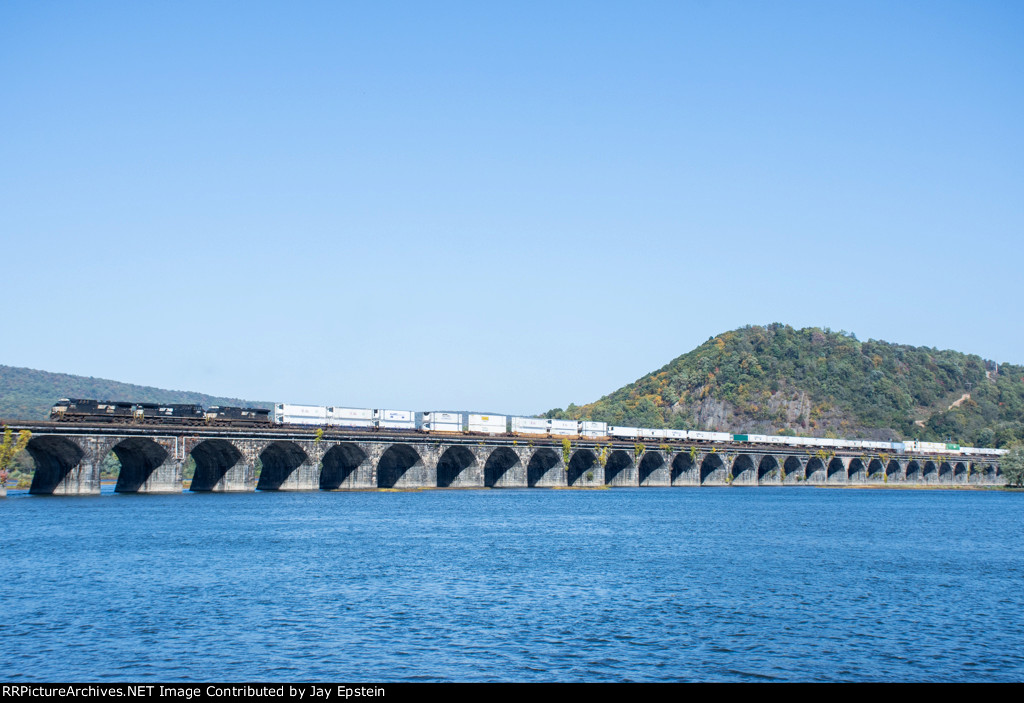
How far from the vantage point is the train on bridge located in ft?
266

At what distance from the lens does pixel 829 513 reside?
294 ft

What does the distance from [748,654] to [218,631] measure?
55.8ft

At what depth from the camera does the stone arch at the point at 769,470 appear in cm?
16375

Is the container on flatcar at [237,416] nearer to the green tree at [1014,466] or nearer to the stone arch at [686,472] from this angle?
the stone arch at [686,472]

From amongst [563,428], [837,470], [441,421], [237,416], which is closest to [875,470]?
[837,470]

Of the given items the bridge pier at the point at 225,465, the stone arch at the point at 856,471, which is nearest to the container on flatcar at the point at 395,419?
the bridge pier at the point at 225,465

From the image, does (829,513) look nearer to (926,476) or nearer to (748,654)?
(748,654)

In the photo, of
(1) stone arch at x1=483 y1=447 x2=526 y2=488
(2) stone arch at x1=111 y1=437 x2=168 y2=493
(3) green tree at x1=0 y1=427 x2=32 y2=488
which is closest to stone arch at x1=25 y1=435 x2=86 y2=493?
(3) green tree at x1=0 y1=427 x2=32 y2=488

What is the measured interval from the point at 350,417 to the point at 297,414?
904 cm

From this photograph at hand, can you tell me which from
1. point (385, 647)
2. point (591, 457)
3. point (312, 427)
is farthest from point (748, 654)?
point (591, 457)

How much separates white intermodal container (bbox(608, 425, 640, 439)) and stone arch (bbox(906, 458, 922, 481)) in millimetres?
71588

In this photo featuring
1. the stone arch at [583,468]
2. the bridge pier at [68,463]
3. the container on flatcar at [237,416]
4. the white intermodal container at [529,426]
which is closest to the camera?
the bridge pier at [68,463]
